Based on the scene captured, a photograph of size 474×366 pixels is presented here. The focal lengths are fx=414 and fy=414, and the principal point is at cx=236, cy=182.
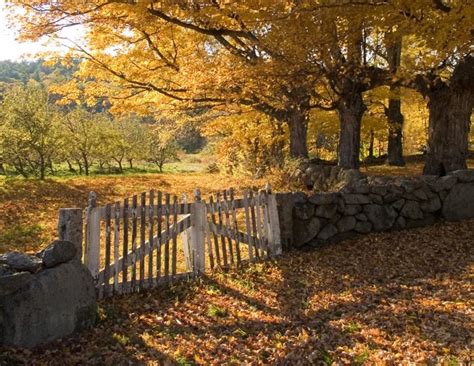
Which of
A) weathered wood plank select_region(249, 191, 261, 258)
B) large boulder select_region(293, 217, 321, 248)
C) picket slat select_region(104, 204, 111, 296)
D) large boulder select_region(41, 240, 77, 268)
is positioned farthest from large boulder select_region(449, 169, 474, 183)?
large boulder select_region(41, 240, 77, 268)

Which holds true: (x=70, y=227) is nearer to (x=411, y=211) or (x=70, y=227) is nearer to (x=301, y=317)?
(x=301, y=317)

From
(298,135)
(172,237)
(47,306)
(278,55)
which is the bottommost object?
(47,306)

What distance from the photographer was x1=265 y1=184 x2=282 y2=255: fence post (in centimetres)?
823

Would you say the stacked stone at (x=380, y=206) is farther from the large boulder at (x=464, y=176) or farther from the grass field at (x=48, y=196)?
the grass field at (x=48, y=196)

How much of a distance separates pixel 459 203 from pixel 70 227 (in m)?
9.09

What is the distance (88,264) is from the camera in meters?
5.95

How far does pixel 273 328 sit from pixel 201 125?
1991cm

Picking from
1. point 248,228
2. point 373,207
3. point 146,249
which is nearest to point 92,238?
point 146,249

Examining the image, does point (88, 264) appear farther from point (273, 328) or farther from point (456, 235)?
point (456, 235)

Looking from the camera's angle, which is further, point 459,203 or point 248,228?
point 459,203

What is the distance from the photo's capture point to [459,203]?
406 inches

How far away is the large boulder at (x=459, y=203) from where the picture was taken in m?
10.3

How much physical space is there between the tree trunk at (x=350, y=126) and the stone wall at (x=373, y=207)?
3262mm

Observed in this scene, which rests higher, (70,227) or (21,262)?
(70,227)
